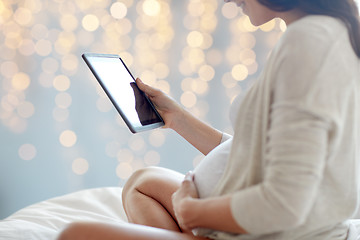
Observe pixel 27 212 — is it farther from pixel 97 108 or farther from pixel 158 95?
pixel 97 108

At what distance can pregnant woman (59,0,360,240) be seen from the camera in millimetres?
630

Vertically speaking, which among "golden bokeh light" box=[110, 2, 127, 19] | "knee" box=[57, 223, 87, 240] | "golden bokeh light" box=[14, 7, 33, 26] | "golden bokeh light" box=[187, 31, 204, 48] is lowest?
"knee" box=[57, 223, 87, 240]

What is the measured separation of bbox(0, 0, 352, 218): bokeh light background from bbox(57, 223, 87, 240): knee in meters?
1.45

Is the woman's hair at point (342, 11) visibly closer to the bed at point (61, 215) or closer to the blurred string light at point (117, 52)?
the bed at point (61, 215)

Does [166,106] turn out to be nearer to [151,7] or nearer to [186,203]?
[186,203]

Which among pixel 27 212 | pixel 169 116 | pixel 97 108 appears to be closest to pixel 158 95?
pixel 169 116

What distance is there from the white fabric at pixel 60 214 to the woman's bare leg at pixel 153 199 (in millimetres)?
101

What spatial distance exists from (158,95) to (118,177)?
43.6 inches

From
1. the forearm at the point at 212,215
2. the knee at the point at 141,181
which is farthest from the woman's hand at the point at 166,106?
→ the forearm at the point at 212,215

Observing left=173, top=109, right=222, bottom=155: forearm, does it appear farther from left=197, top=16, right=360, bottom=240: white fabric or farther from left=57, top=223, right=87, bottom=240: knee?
left=57, top=223, right=87, bottom=240: knee

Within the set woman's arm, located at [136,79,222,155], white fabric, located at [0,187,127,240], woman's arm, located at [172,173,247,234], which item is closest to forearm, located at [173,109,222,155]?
woman's arm, located at [136,79,222,155]

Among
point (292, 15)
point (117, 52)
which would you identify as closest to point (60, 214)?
point (292, 15)

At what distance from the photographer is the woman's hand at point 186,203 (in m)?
0.73

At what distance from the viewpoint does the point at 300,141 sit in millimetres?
620
